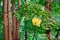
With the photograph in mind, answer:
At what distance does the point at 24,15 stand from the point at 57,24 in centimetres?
39

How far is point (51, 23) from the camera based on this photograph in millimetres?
2064

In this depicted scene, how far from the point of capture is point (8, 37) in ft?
8.65

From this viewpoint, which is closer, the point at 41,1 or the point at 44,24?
the point at 44,24

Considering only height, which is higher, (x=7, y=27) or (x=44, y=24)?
(x=44, y=24)

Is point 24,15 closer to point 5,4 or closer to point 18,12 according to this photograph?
point 18,12

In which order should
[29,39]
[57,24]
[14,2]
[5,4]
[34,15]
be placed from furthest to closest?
[29,39]
[14,2]
[5,4]
[57,24]
[34,15]

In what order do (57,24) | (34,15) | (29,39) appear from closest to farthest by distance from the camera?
1. (34,15)
2. (57,24)
3. (29,39)

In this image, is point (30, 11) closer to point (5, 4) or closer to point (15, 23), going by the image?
point (5, 4)

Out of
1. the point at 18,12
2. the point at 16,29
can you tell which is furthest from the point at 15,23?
the point at 18,12

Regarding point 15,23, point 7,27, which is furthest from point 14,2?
point 7,27

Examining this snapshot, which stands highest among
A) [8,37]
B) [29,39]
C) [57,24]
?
[57,24]

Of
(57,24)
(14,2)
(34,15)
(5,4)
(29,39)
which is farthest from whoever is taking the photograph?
(29,39)

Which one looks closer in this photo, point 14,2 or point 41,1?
point 41,1

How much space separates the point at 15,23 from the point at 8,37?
0.44 meters
